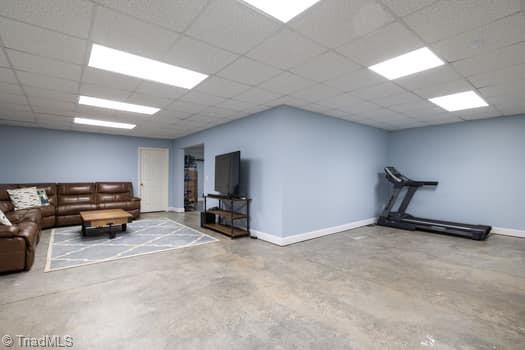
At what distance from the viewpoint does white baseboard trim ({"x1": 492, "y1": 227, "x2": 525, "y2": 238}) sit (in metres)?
4.75

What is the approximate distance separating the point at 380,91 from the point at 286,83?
1.43 metres

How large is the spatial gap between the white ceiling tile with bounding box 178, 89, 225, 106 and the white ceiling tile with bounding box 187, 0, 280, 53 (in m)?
1.44

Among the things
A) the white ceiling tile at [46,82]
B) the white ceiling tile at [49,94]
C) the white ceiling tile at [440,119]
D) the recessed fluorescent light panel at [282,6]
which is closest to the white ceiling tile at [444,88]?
the white ceiling tile at [440,119]

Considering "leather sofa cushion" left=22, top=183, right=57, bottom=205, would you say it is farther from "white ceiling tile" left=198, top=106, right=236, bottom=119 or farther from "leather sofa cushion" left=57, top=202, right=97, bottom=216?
"white ceiling tile" left=198, top=106, right=236, bottom=119

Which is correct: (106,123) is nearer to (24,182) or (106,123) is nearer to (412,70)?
(24,182)

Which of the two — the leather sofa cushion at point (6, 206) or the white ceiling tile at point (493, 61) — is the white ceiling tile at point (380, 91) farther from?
the leather sofa cushion at point (6, 206)

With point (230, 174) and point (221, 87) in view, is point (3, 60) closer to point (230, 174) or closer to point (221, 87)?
point (221, 87)

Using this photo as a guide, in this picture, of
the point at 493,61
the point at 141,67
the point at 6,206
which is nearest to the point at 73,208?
the point at 6,206

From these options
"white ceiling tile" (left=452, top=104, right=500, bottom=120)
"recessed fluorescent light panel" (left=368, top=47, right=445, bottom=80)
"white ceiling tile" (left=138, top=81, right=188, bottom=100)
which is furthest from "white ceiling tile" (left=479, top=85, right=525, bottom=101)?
"white ceiling tile" (left=138, top=81, right=188, bottom=100)

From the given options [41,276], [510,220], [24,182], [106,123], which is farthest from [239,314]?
[24,182]

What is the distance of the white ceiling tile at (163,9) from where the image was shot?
5.63 feet

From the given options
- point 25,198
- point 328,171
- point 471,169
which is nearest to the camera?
point 328,171

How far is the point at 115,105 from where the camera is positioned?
4309 millimetres

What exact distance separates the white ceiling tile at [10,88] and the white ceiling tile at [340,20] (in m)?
3.76
